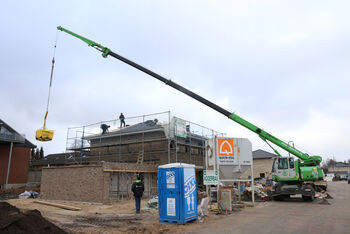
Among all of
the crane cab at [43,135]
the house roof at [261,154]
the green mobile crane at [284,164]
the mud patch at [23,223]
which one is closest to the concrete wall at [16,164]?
the green mobile crane at [284,164]

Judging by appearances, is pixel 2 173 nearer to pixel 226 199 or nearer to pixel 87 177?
pixel 87 177

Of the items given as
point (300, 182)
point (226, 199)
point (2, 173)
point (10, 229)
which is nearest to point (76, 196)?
point (226, 199)

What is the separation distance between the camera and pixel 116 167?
16766mm

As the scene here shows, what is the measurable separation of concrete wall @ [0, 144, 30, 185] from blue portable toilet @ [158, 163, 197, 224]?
3072 cm

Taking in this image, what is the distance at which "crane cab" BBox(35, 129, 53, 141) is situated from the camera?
14.4 m

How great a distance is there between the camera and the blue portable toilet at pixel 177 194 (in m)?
9.16

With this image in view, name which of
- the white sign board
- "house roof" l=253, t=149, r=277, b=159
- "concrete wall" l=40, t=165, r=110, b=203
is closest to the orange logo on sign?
the white sign board

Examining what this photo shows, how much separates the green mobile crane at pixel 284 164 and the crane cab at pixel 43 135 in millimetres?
7406

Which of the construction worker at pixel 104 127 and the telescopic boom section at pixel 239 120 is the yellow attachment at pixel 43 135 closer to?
the telescopic boom section at pixel 239 120

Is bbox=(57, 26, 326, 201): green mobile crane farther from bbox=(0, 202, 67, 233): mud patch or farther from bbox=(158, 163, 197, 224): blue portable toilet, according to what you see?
bbox=(0, 202, 67, 233): mud patch

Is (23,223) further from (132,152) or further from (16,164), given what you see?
(16,164)

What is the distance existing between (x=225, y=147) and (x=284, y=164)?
581cm

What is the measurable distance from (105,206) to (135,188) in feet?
13.9

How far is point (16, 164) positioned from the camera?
34.2m
